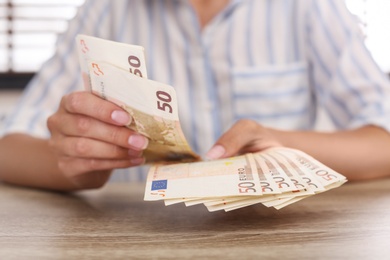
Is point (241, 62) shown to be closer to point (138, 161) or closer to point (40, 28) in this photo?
point (138, 161)

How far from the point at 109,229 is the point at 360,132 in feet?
2.53

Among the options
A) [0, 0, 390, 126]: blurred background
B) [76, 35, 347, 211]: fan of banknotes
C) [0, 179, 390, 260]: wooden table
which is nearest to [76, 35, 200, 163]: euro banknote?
[76, 35, 347, 211]: fan of banknotes

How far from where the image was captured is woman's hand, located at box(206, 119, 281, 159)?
0.99 metres

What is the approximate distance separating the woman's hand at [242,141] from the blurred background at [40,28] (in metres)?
2.20

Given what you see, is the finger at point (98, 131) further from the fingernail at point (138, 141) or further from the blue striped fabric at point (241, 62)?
the blue striped fabric at point (241, 62)

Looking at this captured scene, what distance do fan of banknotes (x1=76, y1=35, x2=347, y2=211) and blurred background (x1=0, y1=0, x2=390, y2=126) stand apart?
2217mm

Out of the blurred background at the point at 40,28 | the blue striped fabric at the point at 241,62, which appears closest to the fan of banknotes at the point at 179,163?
the blue striped fabric at the point at 241,62

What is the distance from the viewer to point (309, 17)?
162cm

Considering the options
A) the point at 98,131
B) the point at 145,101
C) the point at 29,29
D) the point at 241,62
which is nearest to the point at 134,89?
the point at 145,101

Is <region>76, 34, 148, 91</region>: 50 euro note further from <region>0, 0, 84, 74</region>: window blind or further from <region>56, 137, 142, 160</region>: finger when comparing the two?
<region>0, 0, 84, 74</region>: window blind

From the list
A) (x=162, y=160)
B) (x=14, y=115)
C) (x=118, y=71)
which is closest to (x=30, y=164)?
(x=14, y=115)

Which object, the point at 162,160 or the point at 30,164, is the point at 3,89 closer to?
the point at 30,164

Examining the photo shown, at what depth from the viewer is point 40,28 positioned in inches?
125

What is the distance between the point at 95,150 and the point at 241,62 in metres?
0.69
